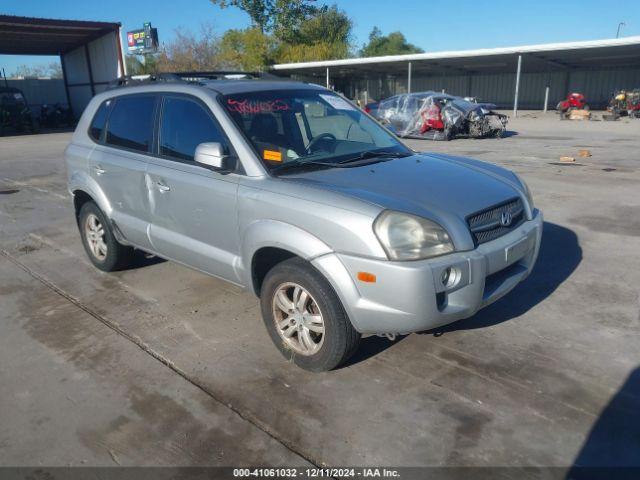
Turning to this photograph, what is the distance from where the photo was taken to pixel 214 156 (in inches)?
133

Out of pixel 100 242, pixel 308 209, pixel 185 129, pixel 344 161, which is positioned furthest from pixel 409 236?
pixel 100 242

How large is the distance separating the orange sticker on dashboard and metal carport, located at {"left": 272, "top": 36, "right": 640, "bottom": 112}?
2679 cm

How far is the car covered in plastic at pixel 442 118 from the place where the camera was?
1792cm

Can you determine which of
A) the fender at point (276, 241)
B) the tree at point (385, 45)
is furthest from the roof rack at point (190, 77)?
the tree at point (385, 45)

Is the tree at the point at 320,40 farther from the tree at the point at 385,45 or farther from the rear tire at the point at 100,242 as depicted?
the rear tire at the point at 100,242

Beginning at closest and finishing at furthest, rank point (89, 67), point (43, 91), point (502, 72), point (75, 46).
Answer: point (89, 67) → point (75, 46) → point (43, 91) → point (502, 72)

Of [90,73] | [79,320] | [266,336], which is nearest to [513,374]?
[266,336]

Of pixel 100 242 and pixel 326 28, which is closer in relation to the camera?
pixel 100 242

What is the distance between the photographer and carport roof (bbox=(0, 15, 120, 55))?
25.6 m

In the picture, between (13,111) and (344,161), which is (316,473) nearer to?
(344,161)

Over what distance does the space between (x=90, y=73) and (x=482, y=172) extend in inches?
1396

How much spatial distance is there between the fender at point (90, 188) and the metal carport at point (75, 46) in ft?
81.6

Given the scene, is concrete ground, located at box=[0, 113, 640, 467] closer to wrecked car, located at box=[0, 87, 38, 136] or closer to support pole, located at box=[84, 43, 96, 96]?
wrecked car, located at box=[0, 87, 38, 136]

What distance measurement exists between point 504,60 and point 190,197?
114 ft
